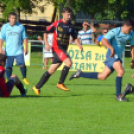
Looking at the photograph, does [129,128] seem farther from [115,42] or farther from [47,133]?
[115,42]

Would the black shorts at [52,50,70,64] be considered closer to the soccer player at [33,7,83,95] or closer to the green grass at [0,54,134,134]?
the soccer player at [33,7,83,95]

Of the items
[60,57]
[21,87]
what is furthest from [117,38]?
[21,87]

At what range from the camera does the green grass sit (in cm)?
552

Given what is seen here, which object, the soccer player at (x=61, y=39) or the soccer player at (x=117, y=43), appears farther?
the soccer player at (x=61, y=39)

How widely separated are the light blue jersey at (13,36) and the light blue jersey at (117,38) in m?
3.07

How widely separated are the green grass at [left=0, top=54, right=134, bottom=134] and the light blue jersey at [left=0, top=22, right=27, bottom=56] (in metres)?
1.94

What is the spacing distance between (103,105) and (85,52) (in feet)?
29.6

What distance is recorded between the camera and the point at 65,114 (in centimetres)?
660

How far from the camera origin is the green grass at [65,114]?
18.1 ft

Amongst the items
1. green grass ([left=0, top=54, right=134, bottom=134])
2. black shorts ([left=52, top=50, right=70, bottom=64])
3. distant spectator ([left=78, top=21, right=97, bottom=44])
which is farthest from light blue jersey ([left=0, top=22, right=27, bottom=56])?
distant spectator ([left=78, top=21, right=97, bottom=44])

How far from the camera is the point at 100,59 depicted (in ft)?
53.7

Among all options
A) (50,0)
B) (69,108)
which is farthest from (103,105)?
(50,0)

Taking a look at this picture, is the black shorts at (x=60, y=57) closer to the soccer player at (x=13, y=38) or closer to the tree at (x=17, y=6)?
the soccer player at (x=13, y=38)

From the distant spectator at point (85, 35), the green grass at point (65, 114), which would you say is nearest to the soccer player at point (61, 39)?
the green grass at point (65, 114)
